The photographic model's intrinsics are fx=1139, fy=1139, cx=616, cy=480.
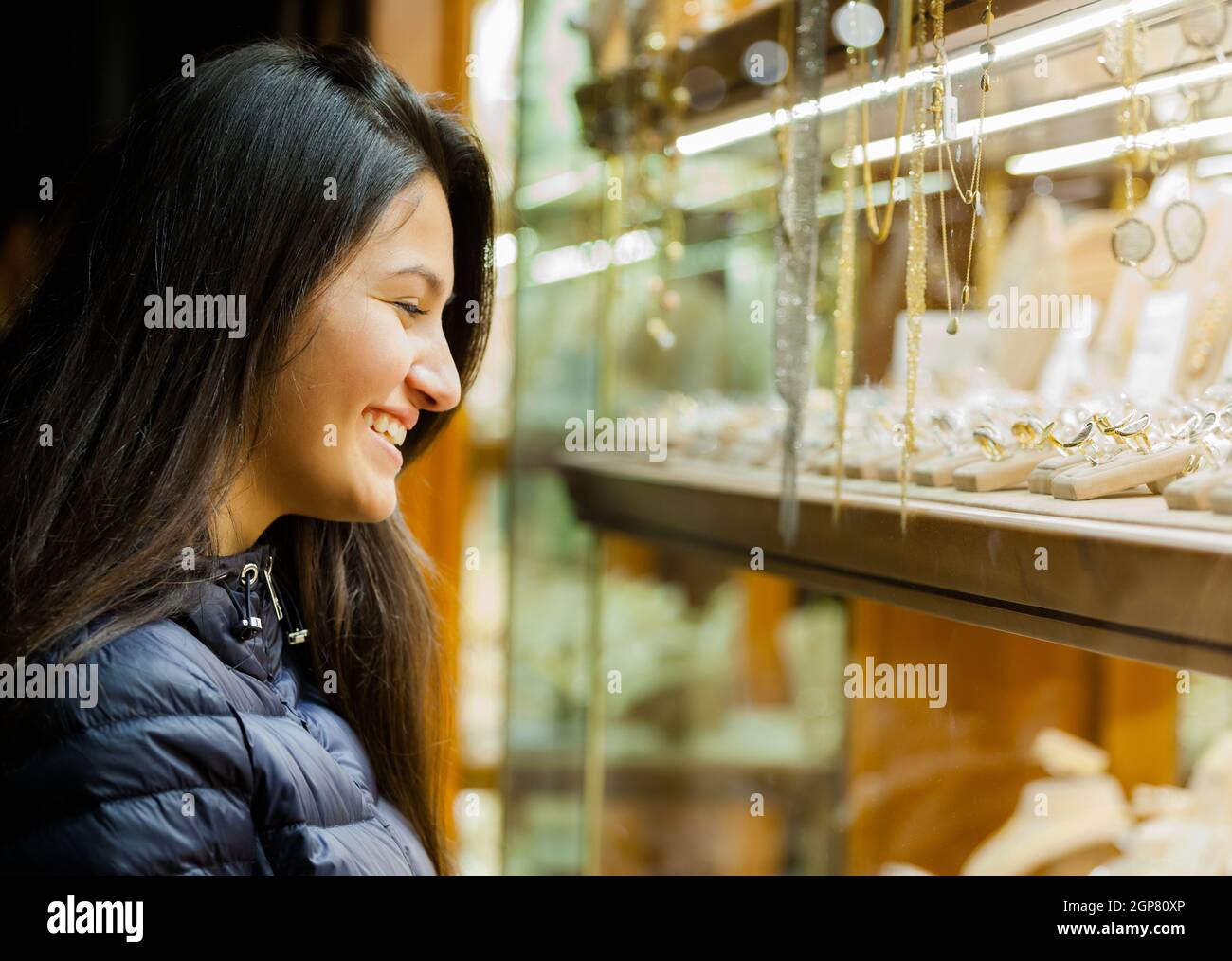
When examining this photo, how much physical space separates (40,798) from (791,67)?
925 mm

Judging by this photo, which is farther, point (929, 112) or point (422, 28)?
point (422, 28)

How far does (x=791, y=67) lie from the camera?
1137 millimetres

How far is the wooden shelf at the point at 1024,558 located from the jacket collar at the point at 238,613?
0.51m

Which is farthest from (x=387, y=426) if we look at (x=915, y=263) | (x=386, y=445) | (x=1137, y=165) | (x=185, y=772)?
(x=1137, y=165)

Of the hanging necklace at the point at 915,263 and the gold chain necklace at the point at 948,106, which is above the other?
the gold chain necklace at the point at 948,106

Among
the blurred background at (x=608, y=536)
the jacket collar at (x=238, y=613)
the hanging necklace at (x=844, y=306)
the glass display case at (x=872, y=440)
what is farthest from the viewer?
the blurred background at (x=608, y=536)

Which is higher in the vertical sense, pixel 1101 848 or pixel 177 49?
pixel 177 49

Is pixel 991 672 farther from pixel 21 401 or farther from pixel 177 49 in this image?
pixel 177 49

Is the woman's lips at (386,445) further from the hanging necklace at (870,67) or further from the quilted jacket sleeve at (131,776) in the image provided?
the hanging necklace at (870,67)

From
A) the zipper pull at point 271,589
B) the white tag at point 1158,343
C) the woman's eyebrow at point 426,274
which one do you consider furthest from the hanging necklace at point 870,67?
the zipper pull at point 271,589

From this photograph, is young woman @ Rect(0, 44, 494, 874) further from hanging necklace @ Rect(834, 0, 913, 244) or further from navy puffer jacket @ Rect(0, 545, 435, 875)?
hanging necklace @ Rect(834, 0, 913, 244)

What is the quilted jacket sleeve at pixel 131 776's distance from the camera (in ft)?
1.94

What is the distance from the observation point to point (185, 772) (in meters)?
0.62
